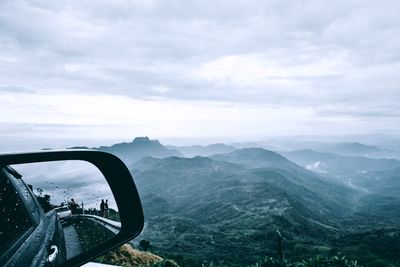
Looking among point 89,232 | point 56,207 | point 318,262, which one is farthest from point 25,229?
point 318,262

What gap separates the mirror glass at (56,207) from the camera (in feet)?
6.91

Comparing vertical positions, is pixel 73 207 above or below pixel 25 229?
above

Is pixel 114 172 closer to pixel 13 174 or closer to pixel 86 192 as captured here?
pixel 86 192

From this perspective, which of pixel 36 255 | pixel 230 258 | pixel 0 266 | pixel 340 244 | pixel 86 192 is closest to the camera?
pixel 0 266

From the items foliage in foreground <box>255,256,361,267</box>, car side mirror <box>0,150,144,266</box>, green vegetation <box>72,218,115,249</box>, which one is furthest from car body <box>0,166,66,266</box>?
foliage in foreground <box>255,256,361,267</box>

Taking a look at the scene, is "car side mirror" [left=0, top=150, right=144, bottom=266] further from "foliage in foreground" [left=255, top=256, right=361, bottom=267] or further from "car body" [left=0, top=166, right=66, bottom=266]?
"foliage in foreground" [left=255, top=256, right=361, bottom=267]

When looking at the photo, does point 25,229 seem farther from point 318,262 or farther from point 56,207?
point 318,262

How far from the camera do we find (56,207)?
232 cm

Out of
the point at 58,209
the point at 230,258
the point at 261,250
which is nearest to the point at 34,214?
the point at 58,209

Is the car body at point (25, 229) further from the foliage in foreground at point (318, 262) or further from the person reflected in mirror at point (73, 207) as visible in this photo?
the foliage in foreground at point (318, 262)

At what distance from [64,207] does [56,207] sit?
56 mm

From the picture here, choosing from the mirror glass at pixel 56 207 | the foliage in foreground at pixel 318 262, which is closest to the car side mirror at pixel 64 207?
the mirror glass at pixel 56 207

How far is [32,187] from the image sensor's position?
7.59 ft

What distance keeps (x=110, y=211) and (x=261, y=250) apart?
17067cm
